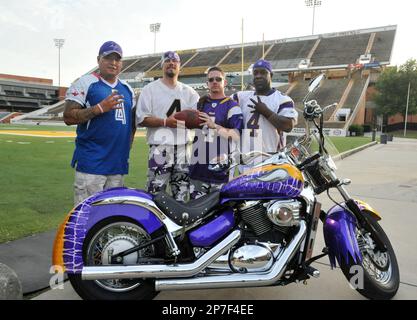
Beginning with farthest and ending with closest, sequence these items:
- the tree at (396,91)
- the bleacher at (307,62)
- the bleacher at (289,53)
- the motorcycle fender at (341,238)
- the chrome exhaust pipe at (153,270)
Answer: the bleacher at (289,53), the bleacher at (307,62), the tree at (396,91), the motorcycle fender at (341,238), the chrome exhaust pipe at (153,270)

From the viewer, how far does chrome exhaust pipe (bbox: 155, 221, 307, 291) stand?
2572 millimetres

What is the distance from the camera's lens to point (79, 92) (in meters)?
3.22

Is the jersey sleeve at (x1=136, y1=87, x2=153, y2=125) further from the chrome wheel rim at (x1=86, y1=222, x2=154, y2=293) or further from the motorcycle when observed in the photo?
the chrome wheel rim at (x1=86, y1=222, x2=154, y2=293)

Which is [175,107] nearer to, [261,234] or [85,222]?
[85,222]

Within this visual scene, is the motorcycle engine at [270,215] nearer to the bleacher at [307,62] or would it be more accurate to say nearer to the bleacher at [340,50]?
the bleacher at [307,62]

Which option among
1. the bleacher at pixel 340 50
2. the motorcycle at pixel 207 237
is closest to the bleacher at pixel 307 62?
the bleacher at pixel 340 50

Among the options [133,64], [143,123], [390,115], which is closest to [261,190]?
[143,123]

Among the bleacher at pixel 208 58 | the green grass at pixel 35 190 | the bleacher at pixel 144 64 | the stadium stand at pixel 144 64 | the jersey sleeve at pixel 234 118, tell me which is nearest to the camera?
the jersey sleeve at pixel 234 118

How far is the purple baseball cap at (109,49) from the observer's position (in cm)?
328

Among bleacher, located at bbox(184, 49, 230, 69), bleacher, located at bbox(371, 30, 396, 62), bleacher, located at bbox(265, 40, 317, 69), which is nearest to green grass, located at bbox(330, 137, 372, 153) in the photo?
bleacher, located at bbox(371, 30, 396, 62)

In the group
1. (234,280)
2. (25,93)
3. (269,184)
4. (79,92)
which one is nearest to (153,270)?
(234,280)

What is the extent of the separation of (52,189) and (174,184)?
3.75m

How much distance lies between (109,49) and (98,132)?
0.74 metres

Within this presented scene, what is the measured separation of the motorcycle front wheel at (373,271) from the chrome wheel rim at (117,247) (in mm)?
1560
